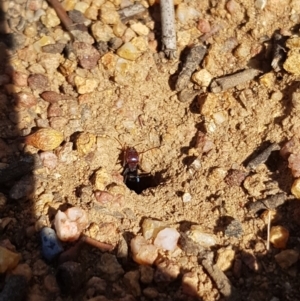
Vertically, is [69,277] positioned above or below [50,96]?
below

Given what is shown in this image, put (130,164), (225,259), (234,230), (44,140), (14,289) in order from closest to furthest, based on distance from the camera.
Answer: (14,289) < (225,259) < (234,230) < (44,140) < (130,164)

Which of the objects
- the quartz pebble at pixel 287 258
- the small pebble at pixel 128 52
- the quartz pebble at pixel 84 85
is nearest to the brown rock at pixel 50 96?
the quartz pebble at pixel 84 85

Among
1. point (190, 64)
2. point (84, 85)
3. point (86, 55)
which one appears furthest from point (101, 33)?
point (190, 64)

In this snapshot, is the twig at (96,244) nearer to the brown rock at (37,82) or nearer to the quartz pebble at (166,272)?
the quartz pebble at (166,272)

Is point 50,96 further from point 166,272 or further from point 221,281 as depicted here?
point 221,281

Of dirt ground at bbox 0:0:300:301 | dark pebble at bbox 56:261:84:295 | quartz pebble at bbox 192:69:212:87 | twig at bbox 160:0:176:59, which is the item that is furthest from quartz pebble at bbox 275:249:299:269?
twig at bbox 160:0:176:59

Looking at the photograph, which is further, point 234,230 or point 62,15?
point 62,15

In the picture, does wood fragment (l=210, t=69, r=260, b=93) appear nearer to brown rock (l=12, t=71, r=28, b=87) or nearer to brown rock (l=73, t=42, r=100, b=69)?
brown rock (l=73, t=42, r=100, b=69)
